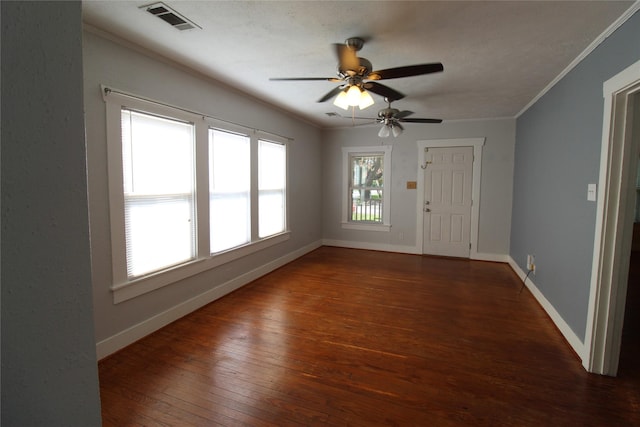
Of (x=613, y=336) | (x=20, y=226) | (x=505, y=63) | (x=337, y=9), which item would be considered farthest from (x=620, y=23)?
(x=20, y=226)

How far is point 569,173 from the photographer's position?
2811mm

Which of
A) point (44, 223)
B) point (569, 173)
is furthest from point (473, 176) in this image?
point (44, 223)

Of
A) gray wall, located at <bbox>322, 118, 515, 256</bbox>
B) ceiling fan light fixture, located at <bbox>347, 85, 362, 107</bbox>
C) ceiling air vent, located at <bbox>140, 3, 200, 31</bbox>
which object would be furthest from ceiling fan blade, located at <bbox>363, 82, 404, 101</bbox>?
gray wall, located at <bbox>322, 118, 515, 256</bbox>

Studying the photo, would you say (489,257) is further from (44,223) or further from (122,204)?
(44,223)

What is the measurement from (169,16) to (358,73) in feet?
4.59

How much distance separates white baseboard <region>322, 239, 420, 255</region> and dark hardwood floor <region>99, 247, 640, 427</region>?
89.0 inches

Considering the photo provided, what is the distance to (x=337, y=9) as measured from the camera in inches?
79.8

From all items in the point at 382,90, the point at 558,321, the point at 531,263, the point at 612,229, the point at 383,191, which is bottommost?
the point at 558,321

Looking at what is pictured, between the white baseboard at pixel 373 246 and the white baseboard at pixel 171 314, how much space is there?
206 cm

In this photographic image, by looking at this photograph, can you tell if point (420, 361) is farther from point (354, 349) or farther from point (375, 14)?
point (375, 14)

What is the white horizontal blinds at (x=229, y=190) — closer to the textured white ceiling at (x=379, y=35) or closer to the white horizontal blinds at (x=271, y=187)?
the white horizontal blinds at (x=271, y=187)

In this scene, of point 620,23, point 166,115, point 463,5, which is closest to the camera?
point 463,5

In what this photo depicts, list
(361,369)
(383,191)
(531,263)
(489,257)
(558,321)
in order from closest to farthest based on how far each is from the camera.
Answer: (361,369) < (558,321) < (531,263) < (489,257) < (383,191)

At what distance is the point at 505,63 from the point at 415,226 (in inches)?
136
